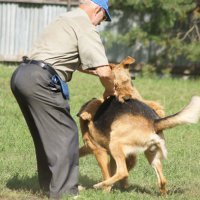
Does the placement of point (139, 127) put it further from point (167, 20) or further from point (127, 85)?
point (167, 20)

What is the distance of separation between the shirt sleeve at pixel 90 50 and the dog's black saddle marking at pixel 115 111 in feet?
2.96

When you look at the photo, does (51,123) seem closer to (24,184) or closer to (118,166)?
(118,166)


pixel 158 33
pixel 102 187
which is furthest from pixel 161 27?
pixel 102 187

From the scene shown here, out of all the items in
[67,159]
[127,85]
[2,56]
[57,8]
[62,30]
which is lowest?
[2,56]

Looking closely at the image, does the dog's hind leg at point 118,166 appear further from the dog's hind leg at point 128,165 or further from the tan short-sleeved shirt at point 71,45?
the tan short-sleeved shirt at point 71,45

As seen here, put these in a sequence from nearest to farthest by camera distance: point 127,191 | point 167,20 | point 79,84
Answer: point 127,191, point 79,84, point 167,20

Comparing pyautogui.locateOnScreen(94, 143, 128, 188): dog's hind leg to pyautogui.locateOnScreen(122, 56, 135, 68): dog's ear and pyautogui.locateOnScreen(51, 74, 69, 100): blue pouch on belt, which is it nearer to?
pyautogui.locateOnScreen(51, 74, 69, 100): blue pouch on belt

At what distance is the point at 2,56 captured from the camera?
17.2m

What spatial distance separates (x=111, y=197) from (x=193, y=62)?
11.0 m

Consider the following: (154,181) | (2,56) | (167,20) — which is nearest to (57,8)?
(2,56)

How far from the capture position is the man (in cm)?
621

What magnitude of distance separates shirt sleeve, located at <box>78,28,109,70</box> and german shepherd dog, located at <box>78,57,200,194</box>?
913 mm

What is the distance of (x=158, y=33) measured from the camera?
16844 mm

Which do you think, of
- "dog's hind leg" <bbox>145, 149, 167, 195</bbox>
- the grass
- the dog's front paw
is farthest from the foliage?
the dog's front paw
